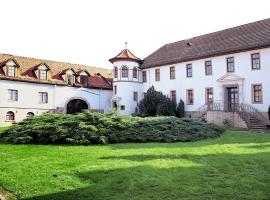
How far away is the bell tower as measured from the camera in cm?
3719

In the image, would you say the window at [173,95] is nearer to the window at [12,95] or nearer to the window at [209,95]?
the window at [209,95]

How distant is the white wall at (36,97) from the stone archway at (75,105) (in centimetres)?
54

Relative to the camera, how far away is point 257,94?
2752cm

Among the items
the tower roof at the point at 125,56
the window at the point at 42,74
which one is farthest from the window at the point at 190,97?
the window at the point at 42,74

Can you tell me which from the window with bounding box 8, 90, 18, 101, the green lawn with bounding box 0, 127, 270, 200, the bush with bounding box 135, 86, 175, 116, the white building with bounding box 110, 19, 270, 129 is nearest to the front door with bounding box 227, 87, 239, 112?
the white building with bounding box 110, 19, 270, 129

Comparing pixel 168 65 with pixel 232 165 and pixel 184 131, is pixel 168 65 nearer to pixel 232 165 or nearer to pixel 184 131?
pixel 184 131

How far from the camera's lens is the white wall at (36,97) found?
108ft

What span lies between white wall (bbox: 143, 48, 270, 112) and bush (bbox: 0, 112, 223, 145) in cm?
1122

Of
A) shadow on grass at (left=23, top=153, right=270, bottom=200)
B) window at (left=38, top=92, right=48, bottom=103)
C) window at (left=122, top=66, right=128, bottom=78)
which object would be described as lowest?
shadow on grass at (left=23, top=153, right=270, bottom=200)

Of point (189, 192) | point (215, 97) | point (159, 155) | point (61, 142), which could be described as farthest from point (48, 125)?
point (215, 97)

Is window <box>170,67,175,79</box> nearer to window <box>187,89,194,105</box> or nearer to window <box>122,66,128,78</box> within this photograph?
window <box>187,89,194,105</box>

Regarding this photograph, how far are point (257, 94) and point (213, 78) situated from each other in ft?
16.1

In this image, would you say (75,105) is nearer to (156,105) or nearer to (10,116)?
(10,116)

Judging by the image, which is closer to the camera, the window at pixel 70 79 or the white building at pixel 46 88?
the white building at pixel 46 88
